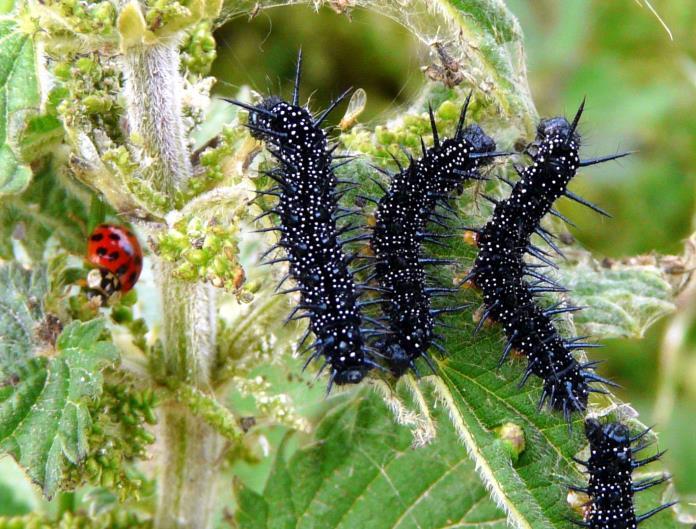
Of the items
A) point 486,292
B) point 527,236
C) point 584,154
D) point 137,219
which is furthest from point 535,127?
point 584,154

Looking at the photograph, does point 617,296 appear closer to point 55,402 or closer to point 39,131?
point 55,402

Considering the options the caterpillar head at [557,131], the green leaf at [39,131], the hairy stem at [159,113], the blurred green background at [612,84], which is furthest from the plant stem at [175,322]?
the blurred green background at [612,84]

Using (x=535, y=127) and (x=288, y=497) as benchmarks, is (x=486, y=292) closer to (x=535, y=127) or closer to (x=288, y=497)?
(x=535, y=127)

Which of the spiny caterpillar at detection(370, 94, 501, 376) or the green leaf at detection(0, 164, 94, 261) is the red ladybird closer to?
the green leaf at detection(0, 164, 94, 261)

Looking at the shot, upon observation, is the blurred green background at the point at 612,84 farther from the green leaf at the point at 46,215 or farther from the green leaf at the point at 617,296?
the green leaf at the point at 46,215

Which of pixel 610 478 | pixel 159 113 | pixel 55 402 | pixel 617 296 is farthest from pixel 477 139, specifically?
pixel 55 402
